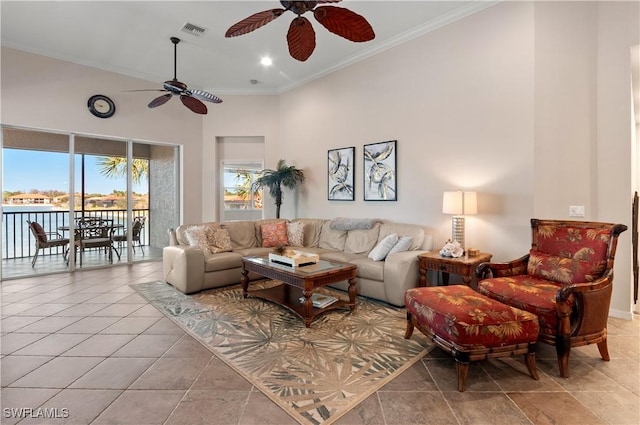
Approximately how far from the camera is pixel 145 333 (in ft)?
9.50

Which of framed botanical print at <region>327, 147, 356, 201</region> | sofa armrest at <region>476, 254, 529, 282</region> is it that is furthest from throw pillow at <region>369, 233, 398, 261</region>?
framed botanical print at <region>327, 147, 356, 201</region>

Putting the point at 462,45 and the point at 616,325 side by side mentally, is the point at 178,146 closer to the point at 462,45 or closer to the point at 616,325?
the point at 462,45

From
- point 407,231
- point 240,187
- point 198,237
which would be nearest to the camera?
point 407,231

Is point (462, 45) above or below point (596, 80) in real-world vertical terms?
above

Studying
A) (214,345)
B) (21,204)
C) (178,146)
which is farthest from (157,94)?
(214,345)

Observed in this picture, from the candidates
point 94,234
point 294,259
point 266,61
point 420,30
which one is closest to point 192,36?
point 266,61

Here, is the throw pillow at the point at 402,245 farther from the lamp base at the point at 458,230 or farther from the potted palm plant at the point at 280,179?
the potted palm plant at the point at 280,179

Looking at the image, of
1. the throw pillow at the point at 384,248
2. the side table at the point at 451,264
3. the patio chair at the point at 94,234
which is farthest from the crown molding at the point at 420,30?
the patio chair at the point at 94,234

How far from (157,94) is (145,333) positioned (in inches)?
194

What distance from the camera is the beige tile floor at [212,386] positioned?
1795mm

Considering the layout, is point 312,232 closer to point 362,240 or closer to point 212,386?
point 362,240

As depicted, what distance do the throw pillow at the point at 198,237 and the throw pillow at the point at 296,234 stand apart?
1375mm

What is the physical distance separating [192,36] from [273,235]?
320cm

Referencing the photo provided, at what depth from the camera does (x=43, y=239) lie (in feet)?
17.1
